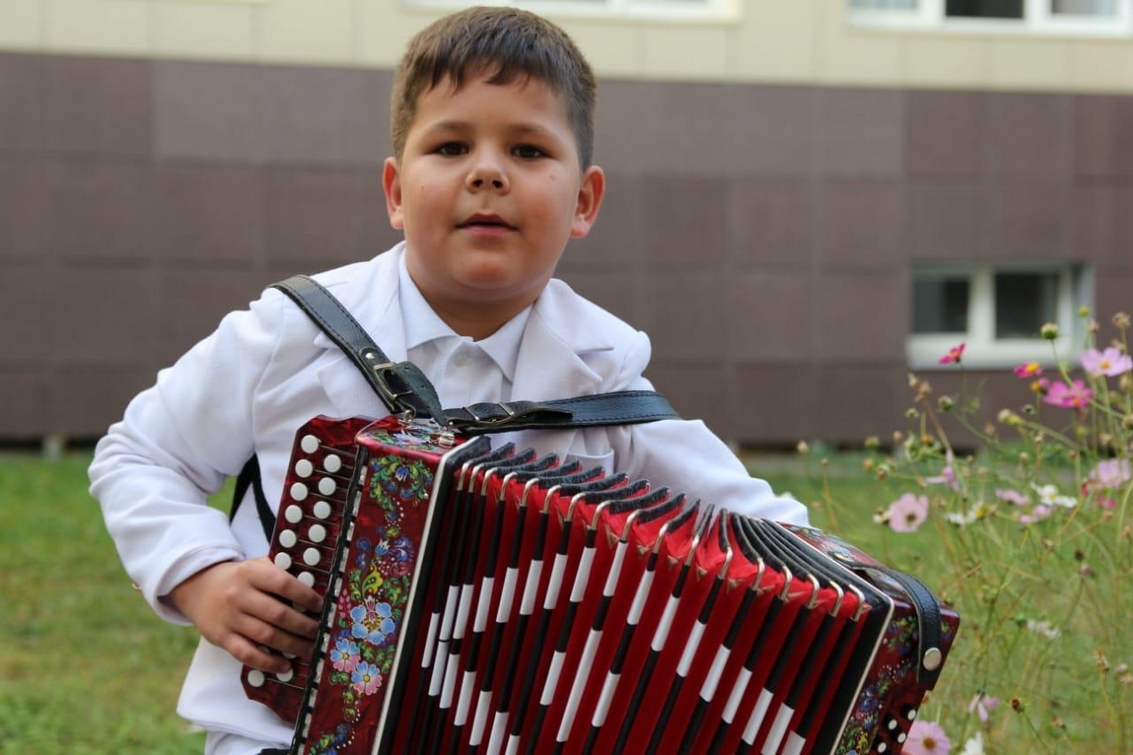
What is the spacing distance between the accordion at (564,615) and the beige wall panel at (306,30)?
7.26m

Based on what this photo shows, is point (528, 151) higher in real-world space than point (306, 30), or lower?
lower

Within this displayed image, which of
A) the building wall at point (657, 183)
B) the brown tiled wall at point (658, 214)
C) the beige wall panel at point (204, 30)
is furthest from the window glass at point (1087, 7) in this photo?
the beige wall panel at point (204, 30)

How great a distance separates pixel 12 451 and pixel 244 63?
308 cm

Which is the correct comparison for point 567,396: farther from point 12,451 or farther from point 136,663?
point 12,451

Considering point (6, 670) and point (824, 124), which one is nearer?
point (6, 670)

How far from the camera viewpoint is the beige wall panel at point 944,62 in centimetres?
898

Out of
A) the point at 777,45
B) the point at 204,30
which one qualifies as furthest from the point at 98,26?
the point at 777,45

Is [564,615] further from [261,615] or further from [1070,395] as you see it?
[1070,395]

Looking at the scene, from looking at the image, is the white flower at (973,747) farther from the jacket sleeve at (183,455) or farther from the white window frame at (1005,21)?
the white window frame at (1005,21)

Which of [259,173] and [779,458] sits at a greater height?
[259,173]

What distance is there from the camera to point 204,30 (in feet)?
27.6

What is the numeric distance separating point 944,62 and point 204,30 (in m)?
5.11

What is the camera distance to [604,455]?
2.00m

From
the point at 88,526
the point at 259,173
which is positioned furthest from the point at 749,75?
the point at 88,526
